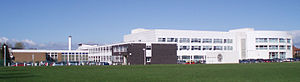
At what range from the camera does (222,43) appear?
97.9 m

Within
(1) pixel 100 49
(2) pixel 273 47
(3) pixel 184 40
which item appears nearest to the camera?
(3) pixel 184 40

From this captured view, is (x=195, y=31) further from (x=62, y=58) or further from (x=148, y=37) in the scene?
(x=62, y=58)

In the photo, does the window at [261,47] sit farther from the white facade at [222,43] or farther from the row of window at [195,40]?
→ the row of window at [195,40]

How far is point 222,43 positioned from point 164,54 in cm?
2277

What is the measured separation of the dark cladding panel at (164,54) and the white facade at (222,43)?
628 cm

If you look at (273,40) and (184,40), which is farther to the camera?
(273,40)

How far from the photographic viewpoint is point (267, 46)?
101438mm

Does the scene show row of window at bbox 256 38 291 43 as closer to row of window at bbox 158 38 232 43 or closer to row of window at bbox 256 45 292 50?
row of window at bbox 256 45 292 50

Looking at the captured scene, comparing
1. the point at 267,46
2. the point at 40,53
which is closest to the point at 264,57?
the point at 267,46

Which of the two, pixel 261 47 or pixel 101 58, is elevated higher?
pixel 261 47

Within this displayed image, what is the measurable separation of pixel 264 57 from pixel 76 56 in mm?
52090

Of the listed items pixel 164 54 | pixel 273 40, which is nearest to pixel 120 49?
pixel 164 54

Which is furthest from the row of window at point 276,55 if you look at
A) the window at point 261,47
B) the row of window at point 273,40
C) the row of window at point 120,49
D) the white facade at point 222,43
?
the row of window at point 120,49

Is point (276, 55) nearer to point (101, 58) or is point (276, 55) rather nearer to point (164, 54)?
point (164, 54)
